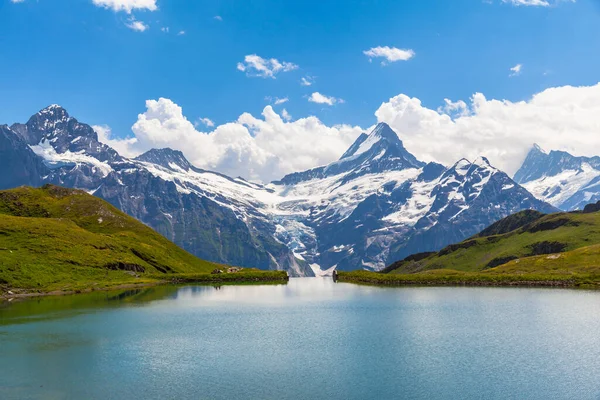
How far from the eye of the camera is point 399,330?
109 meters

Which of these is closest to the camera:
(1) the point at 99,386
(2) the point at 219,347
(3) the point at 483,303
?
(1) the point at 99,386

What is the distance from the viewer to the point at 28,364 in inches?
3167

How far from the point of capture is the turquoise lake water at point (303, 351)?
68.1 meters


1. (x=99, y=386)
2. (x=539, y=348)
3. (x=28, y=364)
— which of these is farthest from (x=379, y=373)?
(x=28, y=364)

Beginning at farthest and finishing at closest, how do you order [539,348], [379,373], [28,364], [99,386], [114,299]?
1. [114,299]
2. [539,348]
3. [28,364]
4. [379,373]
5. [99,386]

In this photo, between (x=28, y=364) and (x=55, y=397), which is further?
(x=28, y=364)

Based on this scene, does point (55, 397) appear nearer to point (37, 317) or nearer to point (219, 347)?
point (219, 347)

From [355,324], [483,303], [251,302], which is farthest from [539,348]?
[251,302]

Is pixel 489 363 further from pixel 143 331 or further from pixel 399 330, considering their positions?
pixel 143 331

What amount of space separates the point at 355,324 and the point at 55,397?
68045mm

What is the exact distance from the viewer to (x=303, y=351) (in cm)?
8950

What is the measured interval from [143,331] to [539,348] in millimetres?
73538

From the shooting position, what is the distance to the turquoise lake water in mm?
68125

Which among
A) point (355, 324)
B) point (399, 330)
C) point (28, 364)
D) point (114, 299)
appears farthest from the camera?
point (114, 299)
